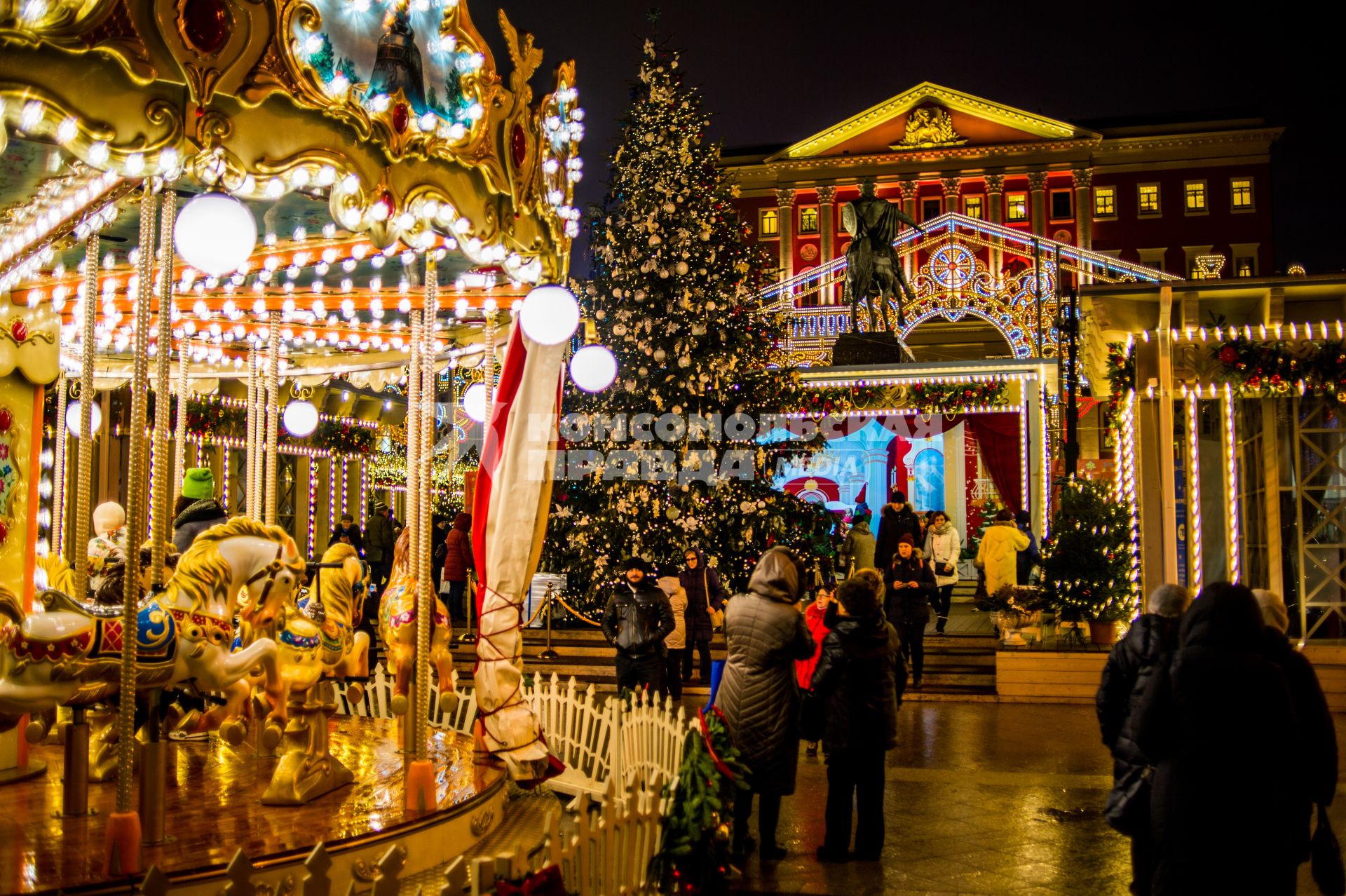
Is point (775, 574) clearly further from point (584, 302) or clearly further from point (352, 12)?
point (584, 302)

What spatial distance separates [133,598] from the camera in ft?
14.9

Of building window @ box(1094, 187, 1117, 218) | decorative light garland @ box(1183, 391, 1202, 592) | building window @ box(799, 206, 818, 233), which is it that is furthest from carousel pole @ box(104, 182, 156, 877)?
building window @ box(1094, 187, 1117, 218)

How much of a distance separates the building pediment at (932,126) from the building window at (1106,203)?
8.27 ft

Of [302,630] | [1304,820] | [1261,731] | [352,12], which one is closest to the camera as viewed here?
[1261,731]

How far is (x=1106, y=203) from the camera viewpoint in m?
49.5

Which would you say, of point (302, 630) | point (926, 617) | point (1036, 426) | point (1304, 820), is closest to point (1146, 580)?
point (926, 617)

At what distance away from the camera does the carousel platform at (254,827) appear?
441 cm

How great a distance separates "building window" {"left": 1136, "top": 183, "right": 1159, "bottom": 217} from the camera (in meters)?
48.9

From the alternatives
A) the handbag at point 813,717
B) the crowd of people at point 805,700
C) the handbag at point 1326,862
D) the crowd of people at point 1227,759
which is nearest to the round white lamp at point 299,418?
the crowd of people at point 805,700

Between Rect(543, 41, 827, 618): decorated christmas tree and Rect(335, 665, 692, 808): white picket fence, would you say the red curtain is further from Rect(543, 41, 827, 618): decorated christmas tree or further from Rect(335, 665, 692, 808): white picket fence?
Rect(335, 665, 692, 808): white picket fence

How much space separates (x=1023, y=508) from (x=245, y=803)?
18262mm

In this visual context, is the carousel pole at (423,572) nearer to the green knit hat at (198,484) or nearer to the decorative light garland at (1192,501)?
the green knit hat at (198,484)

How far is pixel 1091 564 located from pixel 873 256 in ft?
34.4

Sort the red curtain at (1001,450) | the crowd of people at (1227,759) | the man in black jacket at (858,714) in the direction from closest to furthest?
the crowd of people at (1227,759), the man in black jacket at (858,714), the red curtain at (1001,450)
